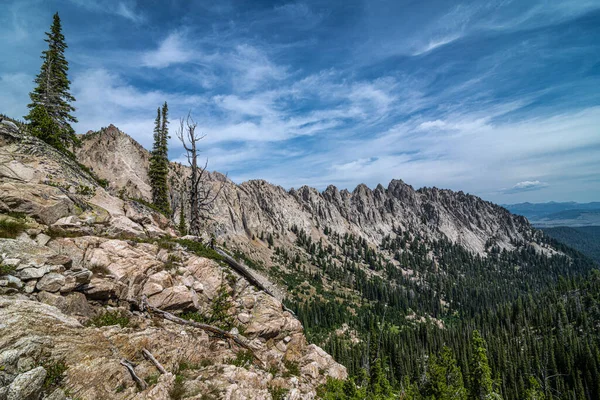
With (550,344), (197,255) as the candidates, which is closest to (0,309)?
(197,255)

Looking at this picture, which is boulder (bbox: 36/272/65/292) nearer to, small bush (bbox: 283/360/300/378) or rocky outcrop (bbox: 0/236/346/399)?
rocky outcrop (bbox: 0/236/346/399)

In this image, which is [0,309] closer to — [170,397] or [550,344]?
[170,397]

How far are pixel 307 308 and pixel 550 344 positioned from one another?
340 feet

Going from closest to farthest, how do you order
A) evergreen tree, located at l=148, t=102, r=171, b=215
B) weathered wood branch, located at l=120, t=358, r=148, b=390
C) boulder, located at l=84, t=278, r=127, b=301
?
weathered wood branch, located at l=120, t=358, r=148, b=390
boulder, located at l=84, t=278, r=127, b=301
evergreen tree, located at l=148, t=102, r=171, b=215

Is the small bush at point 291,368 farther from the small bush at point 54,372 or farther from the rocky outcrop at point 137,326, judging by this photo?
the small bush at point 54,372

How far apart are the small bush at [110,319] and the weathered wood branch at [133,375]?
230cm

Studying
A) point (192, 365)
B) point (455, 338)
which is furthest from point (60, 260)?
point (455, 338)

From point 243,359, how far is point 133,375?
5511mm

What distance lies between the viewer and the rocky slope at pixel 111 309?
364 inches

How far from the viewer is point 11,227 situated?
496 inches

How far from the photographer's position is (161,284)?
15.4 metres

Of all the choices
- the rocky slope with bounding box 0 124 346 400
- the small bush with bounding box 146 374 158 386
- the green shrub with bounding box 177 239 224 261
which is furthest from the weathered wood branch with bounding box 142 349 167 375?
the green shrub with bounding box 177 239 224 261

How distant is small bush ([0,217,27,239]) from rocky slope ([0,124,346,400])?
0.18ft

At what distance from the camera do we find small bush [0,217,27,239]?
1217 centimetres
